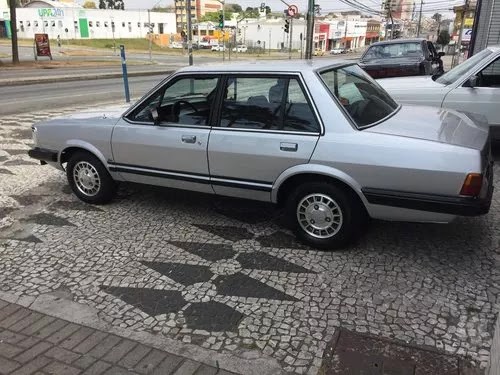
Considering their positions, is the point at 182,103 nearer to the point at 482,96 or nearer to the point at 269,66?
A: the point at 269,66

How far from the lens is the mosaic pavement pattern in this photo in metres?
3.05

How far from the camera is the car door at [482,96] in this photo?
21.0 ft

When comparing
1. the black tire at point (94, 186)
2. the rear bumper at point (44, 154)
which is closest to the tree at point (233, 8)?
the rear bumper at point (44, 154)

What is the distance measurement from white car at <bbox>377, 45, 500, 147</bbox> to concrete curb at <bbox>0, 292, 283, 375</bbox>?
5.08 m

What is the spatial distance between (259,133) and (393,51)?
10.7 meters

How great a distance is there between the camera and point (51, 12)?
85.5 m

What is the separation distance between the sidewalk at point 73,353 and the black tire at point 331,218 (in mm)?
1693

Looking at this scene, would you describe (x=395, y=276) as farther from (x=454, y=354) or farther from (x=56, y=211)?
(x=56, y=211)

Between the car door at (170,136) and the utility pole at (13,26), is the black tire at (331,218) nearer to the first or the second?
the car door at (170,136)

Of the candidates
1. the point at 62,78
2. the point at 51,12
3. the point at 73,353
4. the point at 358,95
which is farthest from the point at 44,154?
the point at 51,12

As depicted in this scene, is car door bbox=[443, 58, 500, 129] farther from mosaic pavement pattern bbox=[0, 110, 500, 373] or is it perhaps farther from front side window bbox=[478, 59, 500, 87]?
mosaic pavement pattern bbox=[0, 110, 500, 373]

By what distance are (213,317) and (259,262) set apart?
0.85 metres

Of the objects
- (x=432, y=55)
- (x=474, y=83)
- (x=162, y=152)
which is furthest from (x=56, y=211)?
(x=432, y=55)

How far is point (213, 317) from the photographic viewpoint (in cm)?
322
